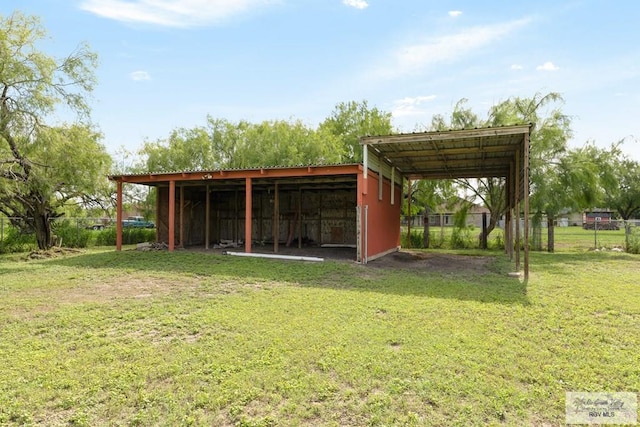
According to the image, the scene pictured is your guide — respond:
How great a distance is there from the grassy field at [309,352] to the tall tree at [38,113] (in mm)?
5849

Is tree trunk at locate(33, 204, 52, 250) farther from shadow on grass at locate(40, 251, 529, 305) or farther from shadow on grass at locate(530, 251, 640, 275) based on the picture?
shadow on grass at locate(530, 251, 640, 275)

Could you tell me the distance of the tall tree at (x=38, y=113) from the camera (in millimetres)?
11047

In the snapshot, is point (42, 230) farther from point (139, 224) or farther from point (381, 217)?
point (139, 224)

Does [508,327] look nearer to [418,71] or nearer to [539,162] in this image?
[418,71]

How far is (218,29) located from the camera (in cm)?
1000

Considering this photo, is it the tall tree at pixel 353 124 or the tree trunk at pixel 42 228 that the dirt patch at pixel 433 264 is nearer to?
the tall tree at pixel 353 124

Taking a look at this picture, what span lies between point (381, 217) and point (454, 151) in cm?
291

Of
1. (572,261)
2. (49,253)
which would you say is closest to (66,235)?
(49,253)

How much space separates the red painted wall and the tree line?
14.1 feet

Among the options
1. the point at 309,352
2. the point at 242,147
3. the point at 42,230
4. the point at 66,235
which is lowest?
the point at 309,352

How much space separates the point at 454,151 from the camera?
10.8 m

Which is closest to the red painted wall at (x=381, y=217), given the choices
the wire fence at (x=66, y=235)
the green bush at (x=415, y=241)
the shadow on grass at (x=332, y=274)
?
the shadow on grass at (x=332, y=274)

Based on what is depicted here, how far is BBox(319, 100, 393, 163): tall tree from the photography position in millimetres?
21484

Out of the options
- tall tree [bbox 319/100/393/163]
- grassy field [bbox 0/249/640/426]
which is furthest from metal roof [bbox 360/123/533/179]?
tall tree [bbox 319/100/393/163]
